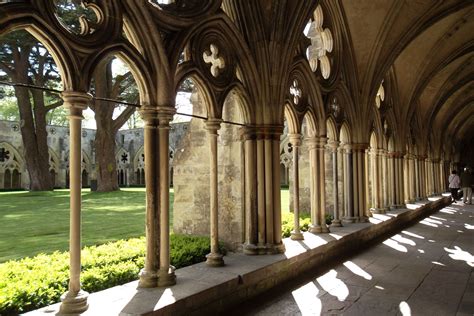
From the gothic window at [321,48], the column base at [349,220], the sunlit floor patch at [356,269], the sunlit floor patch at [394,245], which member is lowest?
the sunlit floor patch at [394,245]

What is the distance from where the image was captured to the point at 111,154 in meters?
18.5

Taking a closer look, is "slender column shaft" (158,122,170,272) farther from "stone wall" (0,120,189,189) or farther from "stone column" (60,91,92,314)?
"stone wall" (0,120,189,189)

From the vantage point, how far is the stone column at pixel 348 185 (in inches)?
311

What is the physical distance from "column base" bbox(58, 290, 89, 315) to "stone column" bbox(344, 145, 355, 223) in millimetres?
5823

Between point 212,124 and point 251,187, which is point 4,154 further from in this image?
point 212,124

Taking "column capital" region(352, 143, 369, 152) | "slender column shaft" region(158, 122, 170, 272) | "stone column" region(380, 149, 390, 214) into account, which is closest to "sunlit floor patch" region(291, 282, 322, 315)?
"slender column shaft" region(158, 122, 170, 272)

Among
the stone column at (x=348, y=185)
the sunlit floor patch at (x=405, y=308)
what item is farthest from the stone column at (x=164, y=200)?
the stone column at (x=348, y=185)

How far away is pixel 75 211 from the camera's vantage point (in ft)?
10.1

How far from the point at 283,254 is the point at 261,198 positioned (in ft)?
2.34

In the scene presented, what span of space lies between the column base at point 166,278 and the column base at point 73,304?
745 millimetres

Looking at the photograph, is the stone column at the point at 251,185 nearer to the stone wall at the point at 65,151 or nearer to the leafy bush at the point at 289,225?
the leafy bush at the point at 289,225

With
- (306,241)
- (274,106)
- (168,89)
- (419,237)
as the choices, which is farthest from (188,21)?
(419,237)

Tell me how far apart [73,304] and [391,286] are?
314cm

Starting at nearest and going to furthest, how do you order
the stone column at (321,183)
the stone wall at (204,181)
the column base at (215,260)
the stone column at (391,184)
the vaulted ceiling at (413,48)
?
1. the column base at (215,260)
2. the stone wall at (204,181)
3. the stone column at (321,183)
4. the vaulted ceiling at (413,48)
5. the stone column at (391,184)
